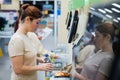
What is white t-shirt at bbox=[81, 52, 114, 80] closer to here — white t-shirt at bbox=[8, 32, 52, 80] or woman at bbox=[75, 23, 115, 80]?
woman at bbox=[75, 23, 115, 80]

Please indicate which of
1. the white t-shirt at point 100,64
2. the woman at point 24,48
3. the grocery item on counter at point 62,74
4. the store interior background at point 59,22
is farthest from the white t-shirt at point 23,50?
the white t-shirt at point 100,64

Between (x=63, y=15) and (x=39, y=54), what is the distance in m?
2.04

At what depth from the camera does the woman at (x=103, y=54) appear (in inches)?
30.9

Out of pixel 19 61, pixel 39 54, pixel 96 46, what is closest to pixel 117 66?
pixel 96 46

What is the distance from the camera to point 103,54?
852mm

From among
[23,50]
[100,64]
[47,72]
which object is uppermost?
[100,64]

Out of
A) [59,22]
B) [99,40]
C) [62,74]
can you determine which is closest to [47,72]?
[62,74]

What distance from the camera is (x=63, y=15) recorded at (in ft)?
16.9

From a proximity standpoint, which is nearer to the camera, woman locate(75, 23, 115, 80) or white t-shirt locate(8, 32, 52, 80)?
woman locate(75, 23, 115, 80)

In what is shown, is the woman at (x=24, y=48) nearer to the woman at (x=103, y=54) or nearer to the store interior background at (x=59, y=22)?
the store interior background at (x=59, y=22)

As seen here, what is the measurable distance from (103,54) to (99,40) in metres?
0.07

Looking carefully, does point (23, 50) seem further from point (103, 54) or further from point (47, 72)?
point (103, 54)

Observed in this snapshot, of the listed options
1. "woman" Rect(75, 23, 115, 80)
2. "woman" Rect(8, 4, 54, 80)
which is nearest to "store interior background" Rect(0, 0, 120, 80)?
"woman" Rect(75, 23, 115, 80)

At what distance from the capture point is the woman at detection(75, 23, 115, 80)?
2.57 feet
